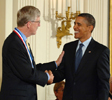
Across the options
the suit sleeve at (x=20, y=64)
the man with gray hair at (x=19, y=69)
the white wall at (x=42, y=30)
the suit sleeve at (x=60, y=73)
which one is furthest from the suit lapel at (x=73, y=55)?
the white wall at (x=42, y=30)

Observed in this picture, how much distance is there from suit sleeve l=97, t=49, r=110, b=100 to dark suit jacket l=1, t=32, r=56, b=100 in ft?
2.53

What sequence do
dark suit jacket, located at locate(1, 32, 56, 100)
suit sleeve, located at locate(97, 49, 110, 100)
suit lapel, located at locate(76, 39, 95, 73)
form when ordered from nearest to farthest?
dark suit jacket, located at locate(1, 32, 56, 100)
suit sleeve, located at locate(97, 49, 110, 100)
suit lapel, located at locate(76, 39, 95, 73)

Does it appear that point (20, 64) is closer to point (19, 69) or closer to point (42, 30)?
point (19, 69)

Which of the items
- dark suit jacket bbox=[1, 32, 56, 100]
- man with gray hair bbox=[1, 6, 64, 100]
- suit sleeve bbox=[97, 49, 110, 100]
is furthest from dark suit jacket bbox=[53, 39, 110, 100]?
dark suit jacket bbox=[1, 32, 56, 100]

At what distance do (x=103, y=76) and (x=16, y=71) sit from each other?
1.00 meters

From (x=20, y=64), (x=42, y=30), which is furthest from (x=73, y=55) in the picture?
(x=42, y=30)

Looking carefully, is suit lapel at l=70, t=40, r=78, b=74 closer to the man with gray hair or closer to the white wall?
the man with gray hair

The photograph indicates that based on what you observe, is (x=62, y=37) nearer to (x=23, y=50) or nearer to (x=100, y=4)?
(x=100, y=4)

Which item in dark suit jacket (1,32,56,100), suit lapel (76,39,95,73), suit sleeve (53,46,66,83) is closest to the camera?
dark suit jacket (1,32,56,100)

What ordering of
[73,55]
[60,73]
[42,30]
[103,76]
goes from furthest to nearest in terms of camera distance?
1. [42,30]
2. [60,73]
3. [73,55]
4. [103,76]

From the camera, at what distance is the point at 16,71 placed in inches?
112

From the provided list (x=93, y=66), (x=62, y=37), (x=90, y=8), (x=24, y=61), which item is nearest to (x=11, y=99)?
(x=24, y=61)

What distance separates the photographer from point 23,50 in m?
2.87

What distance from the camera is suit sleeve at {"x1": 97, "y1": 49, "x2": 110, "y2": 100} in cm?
307
